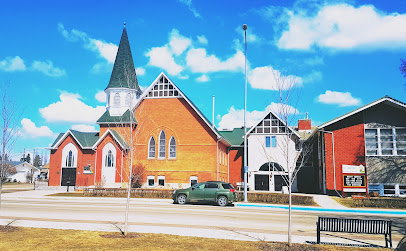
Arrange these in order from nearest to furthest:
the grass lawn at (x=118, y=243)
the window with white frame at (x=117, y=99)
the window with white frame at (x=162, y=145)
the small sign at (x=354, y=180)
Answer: the grass lawn at (x=118, y=243)
the small sign at (x=354, y=180)
the window with white frame at (x=162, y=145)
the window with white frame at (x=117, y=99)

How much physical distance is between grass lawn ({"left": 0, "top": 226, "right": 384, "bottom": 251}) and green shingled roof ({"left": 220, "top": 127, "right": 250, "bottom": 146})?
35890 millimetres

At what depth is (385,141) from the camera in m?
33.1

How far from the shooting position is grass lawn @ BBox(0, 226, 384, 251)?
9984 millimetres

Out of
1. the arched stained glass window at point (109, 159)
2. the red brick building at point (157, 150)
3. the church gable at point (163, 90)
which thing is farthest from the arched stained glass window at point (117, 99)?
the arched stained glass window at point (109, 159)

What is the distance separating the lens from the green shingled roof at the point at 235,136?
47.2 m

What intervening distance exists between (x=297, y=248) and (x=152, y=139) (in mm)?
33484

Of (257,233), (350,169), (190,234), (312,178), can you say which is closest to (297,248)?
(257,233)

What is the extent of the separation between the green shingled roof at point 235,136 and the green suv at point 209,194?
21.9 m

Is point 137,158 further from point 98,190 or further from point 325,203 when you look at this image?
point 325,203

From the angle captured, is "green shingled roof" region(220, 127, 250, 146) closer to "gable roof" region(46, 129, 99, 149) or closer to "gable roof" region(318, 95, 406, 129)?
"gable roof" region(318, 95, 406, 129)

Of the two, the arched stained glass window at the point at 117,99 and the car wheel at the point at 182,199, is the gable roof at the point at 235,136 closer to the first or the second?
the arched stained glass window at the point at 117,99

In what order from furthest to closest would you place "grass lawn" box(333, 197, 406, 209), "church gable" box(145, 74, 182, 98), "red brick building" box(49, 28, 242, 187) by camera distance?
"church gable" box(145, 74, 182, 98)
"red brick building" box(49, 28, 242, 187)
"grass lawn" box(333, 197, 406, 209)

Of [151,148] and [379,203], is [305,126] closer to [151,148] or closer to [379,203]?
Answer: [151,148]

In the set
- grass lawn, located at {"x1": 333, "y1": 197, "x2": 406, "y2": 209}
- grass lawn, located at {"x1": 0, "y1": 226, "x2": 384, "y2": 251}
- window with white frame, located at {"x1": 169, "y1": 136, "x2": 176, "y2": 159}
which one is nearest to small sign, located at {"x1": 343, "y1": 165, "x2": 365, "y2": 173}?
grass lawn, located at {"x1": 333, "y1": 197, "x2": 406, "y2": 209}
